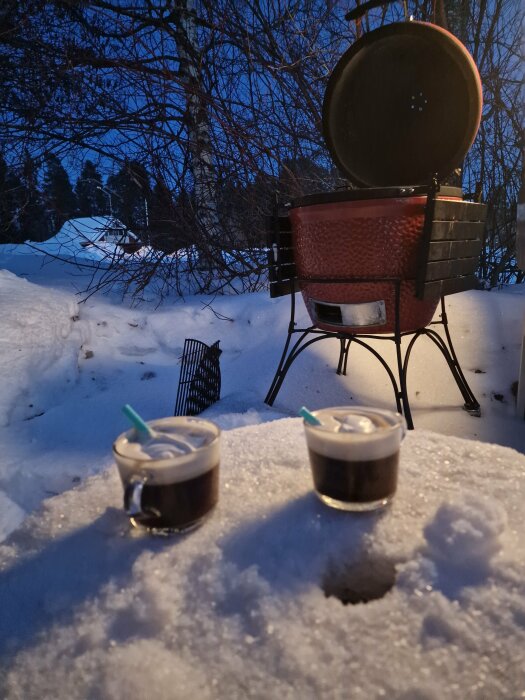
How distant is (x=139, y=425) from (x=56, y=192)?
15.0 ft

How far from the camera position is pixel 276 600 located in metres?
0.61

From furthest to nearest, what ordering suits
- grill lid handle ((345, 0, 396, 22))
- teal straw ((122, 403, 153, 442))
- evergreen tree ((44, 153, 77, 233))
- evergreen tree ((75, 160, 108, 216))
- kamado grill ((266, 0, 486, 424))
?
evergreen tree ((75, 160, 108, 216)) < evergreen tree ((44, 153, 77, 233)) < grill lid handle ((345, 0, 396, 22)) < kamado grill ((266, 0, 486, 424)) < teal straw ((122, 403, 153, 442))

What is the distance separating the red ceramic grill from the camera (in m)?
1.83

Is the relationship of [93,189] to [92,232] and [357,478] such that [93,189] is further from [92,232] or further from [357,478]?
[357,478]

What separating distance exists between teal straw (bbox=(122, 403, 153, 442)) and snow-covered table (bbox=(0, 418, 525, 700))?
169 mm

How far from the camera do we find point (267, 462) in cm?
100

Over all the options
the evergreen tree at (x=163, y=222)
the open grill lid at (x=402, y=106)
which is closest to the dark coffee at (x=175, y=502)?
the open grill lid at (x=402, y=106)

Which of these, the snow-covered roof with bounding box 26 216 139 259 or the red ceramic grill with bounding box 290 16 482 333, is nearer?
the red ceramic grill with bounding box 290 16 482 333

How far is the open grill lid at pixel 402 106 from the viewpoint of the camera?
6.73 ft

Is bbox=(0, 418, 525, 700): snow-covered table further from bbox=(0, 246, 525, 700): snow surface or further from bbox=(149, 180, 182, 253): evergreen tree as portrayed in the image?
bbox=(149, 180, 182, 253): evergreen tree

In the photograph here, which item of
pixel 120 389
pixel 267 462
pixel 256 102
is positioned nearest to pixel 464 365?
pixel 267 462

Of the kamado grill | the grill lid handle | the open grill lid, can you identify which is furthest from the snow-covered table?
the grill lid handle

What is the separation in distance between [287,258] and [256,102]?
8.61ft

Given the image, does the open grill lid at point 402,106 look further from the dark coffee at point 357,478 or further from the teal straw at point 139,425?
the teal straw at point 139,425
